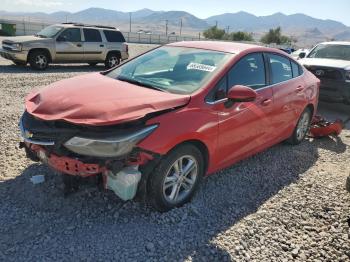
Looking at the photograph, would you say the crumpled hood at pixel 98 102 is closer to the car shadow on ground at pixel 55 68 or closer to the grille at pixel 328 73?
the grille at pixel 328 73

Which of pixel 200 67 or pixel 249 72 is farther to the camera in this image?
pixel 249 72

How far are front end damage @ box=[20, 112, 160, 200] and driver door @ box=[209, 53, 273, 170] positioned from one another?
3.41 ft

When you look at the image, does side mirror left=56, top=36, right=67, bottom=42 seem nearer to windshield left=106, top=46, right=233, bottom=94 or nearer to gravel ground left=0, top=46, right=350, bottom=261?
gravel ground left=0, top=46, right=350, bottom=261

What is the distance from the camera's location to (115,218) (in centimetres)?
372

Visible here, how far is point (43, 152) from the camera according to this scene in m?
3.59

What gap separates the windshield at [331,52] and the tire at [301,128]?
457 centimetres

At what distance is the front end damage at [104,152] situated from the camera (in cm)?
328

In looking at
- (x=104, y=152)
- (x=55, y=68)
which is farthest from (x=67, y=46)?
(x=104, y=152)

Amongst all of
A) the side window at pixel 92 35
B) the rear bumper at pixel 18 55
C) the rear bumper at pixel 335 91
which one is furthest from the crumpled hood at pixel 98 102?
the side window at pixel 92 35

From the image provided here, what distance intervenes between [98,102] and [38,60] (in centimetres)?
1060

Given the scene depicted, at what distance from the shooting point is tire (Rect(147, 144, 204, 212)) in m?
3.56

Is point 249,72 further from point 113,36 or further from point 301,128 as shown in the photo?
point 113,36

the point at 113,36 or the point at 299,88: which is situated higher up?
→ the point at 113,36

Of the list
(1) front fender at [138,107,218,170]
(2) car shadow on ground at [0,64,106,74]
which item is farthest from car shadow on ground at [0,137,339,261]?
(2) car shadow on ground at [0,64,106,74]
